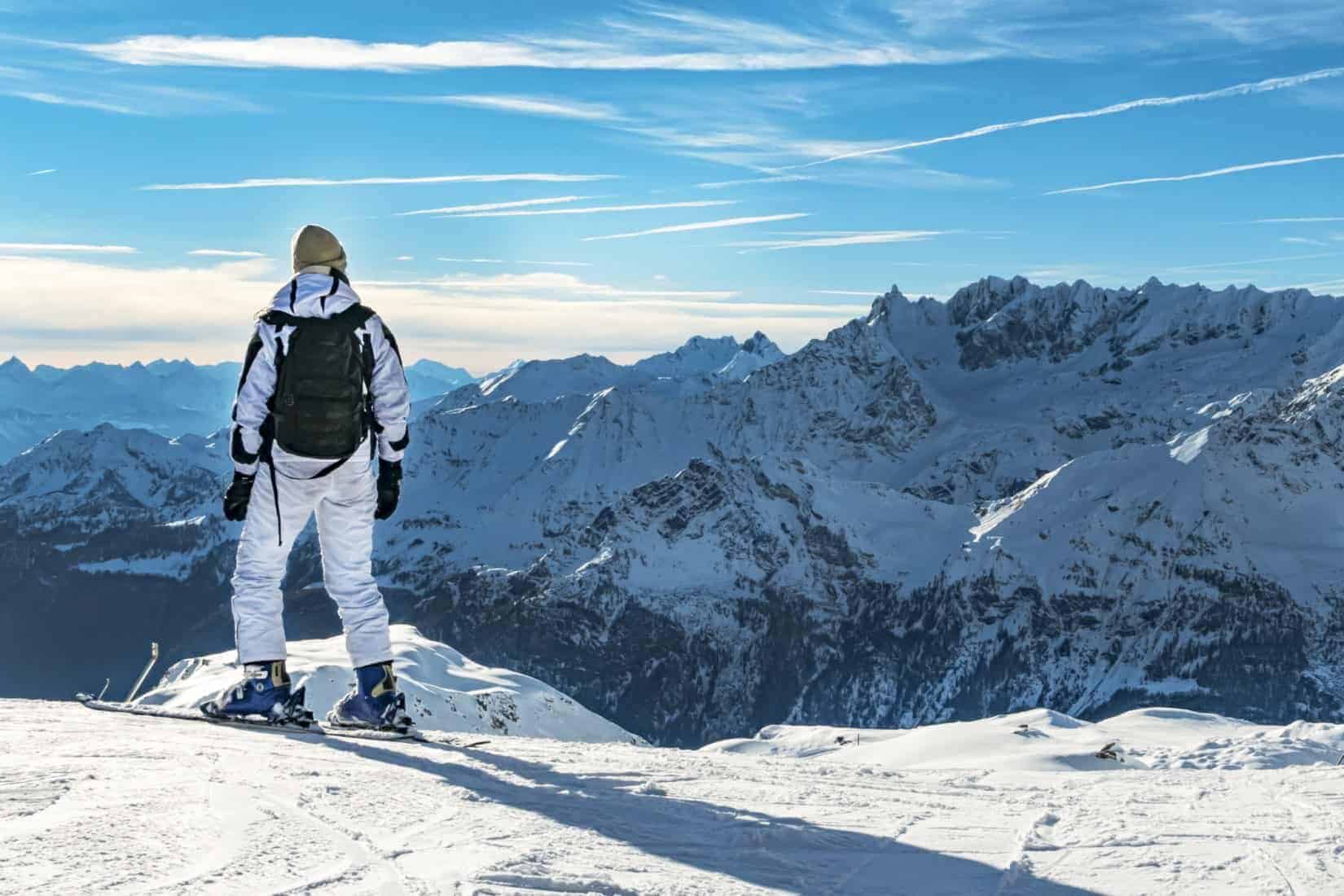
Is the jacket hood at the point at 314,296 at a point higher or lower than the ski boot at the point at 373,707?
higher

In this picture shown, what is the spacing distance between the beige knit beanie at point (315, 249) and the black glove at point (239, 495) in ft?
5.53

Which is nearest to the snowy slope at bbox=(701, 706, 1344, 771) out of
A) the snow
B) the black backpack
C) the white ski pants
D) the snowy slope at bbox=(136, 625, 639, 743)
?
the snow

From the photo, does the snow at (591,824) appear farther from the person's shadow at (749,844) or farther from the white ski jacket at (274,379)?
the white ski jacket at (274,379)

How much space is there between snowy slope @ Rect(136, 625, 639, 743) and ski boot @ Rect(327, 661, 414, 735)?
38459 millimetres

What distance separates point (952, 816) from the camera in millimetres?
7777

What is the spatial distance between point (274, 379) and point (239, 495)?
1.01m

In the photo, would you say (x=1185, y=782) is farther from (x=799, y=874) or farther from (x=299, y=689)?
(x=299, y=689)

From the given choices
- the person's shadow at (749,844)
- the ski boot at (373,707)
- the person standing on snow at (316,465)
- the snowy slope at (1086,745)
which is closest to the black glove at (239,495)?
the person standing on snow at (316,465)

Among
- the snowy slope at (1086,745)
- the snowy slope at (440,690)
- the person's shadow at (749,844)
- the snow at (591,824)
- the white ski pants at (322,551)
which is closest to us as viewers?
the snow at (591,824)

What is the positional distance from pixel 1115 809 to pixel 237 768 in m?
5.32

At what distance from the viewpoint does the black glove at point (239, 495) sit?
1029cm

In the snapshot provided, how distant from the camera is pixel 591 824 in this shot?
23.3 feet

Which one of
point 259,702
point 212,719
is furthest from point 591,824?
point 212,719

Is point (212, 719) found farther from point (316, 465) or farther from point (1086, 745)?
point (1086, 745)
